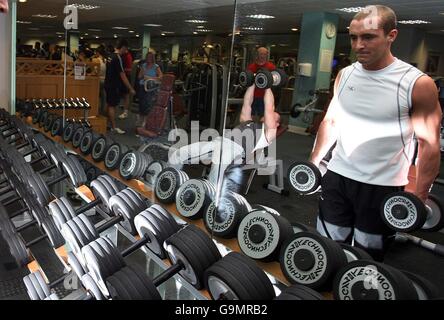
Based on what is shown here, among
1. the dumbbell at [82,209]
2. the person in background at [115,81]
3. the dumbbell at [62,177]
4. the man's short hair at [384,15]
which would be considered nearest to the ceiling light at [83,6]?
the person in background at [115,81]

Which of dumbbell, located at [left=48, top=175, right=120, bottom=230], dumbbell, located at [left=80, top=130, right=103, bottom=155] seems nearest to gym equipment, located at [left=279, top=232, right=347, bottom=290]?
dumbbell, located at [left=48, top=175, right=120, bottom=230]

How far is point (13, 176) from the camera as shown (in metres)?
2.57

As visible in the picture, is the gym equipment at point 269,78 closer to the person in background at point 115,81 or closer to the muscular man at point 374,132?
the muscular man at point 374,132

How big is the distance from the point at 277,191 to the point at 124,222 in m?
0.76

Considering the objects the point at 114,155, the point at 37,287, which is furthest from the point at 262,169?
the point at 114,155

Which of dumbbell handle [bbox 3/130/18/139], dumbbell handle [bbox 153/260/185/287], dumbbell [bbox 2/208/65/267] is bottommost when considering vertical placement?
dumbbell [bbox 2/208/65/267]

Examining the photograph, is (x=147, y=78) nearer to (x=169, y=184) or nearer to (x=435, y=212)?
(x=169, y=184)

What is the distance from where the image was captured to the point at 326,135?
1447 mm

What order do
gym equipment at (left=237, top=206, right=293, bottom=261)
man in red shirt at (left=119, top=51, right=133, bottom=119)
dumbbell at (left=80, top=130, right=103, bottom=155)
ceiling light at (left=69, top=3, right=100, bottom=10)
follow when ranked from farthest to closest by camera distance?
ceiling light at (left=69, top=3, right=100, bottom=10), man in red shirt at (left=119, top=51, right=133, bottom=119), dumbbell at (left=80, top=130, right=103, bottom=155), gym equipment at (left=237, top=206, right=293, bottom=261)

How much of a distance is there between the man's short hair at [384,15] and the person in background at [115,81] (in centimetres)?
227

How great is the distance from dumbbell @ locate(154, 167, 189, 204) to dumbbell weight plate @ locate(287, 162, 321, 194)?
0.71 metres

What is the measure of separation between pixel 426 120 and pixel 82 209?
172cm

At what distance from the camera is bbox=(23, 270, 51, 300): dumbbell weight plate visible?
5.36ft

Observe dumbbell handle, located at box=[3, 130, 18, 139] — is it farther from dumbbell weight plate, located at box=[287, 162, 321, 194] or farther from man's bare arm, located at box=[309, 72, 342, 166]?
man's bare arm, located at box=[309, 72, 342, 166]
